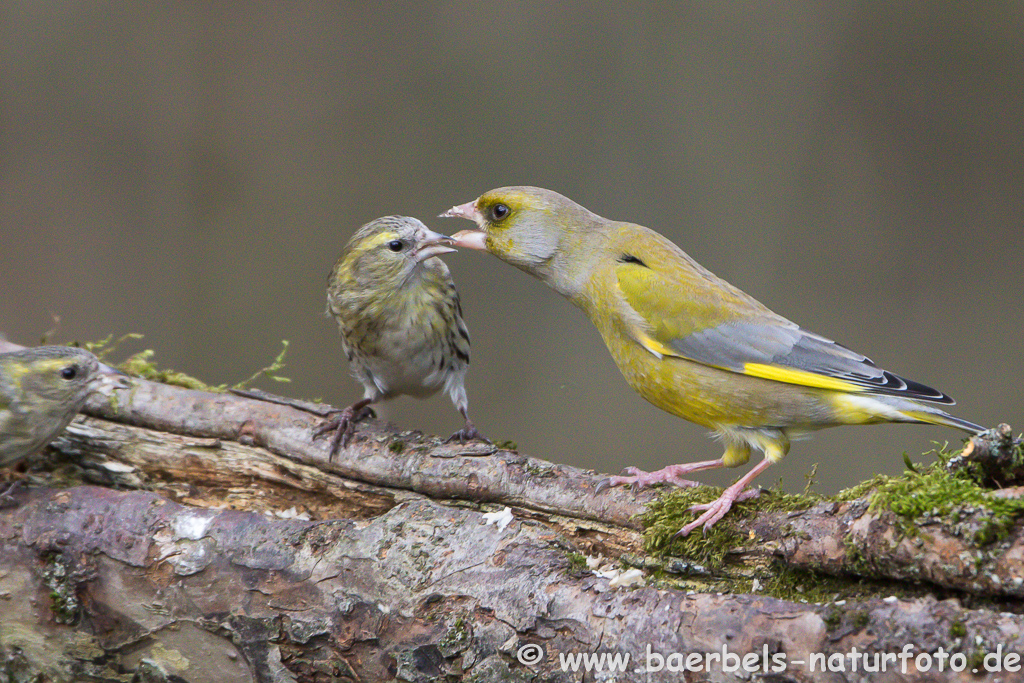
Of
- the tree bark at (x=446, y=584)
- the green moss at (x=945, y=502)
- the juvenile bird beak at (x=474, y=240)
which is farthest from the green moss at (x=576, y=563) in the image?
the juvenile bird beak at (x=474, y=240)

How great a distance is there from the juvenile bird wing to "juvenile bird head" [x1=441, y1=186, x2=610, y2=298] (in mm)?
202

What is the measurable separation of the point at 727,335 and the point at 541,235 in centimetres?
90

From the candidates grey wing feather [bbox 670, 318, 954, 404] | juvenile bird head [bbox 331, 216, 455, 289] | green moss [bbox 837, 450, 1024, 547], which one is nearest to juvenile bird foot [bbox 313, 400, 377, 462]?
juvenile bird head [bbox 331, 216, 455, 289]

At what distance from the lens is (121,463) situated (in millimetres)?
3496

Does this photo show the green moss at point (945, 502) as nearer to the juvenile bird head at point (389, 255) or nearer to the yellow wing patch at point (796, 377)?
the yellow wing patch at point (796, 377)

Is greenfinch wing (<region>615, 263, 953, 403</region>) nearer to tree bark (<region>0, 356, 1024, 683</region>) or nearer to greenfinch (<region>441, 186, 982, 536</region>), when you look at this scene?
greenfinch (<region>441, 186, 982, 536</region>)

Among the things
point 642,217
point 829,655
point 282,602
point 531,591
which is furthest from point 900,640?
point 642,217

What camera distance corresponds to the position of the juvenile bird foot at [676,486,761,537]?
253 centimetres

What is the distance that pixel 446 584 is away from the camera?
8.16ft

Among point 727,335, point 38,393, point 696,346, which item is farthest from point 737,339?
point 38,393

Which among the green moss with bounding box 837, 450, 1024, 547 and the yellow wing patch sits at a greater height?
the yellow wing patch

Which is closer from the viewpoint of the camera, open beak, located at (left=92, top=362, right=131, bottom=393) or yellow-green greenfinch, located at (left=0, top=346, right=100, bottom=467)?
yellow-green greenfinch, located at (left=0, top=346, right=100, bottom=467)

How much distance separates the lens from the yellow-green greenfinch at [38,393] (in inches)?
121

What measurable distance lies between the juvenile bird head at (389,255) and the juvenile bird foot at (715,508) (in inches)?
76.7
